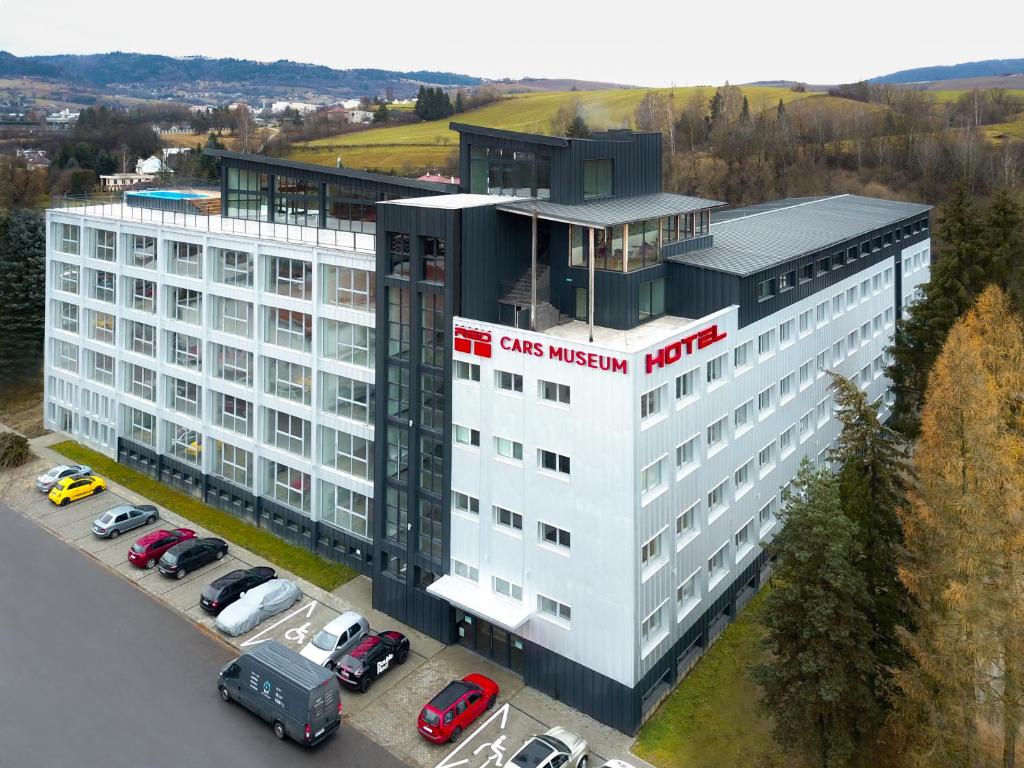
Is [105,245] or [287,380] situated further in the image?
[105,245]

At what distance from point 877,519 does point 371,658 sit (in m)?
18.6

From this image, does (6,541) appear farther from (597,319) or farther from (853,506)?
(853,506)

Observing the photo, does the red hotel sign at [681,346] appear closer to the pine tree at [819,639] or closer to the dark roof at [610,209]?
the dark roof at [610,209]

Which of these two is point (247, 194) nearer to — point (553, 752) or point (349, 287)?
point (349, 287)

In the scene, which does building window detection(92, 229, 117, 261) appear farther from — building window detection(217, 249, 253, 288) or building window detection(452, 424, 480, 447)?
building window detection(452, 424, 480, 447)

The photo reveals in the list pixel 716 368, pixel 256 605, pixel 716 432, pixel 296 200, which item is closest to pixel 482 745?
pixel 256 605

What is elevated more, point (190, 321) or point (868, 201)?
point (868, 201)

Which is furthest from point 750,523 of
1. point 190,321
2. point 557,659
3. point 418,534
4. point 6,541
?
point 6,541

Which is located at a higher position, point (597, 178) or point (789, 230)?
point (597, 178)

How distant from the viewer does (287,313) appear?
131 ft

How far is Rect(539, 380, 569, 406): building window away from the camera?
28.9 m

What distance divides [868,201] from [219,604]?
165ft

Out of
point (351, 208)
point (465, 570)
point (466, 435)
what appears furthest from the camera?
point (351, 208)

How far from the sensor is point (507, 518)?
31078 millimetres
